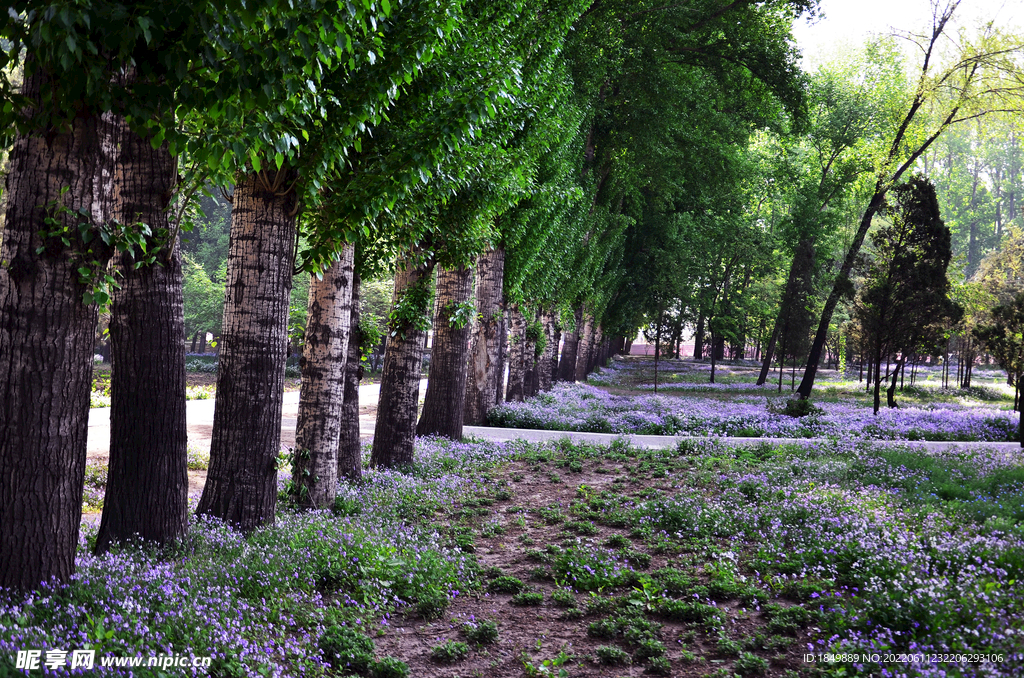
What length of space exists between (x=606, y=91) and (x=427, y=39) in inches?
519

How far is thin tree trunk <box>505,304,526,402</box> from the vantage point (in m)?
19.3

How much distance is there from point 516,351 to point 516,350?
0.04 m

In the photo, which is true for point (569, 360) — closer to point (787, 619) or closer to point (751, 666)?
point (787, 619)

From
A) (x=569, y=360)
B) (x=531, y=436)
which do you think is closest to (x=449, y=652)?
(x=531, y=436)

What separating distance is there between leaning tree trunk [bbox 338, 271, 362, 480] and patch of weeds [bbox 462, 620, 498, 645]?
448cm

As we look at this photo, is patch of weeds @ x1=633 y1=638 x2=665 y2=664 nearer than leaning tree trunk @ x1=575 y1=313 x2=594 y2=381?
Yes

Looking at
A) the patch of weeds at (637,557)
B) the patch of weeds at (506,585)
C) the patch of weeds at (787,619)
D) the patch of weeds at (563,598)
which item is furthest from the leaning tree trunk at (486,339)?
the patch of weeds at (787,619)

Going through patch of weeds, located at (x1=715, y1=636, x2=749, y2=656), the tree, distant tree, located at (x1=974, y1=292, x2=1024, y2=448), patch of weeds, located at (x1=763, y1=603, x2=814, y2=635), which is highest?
the tree

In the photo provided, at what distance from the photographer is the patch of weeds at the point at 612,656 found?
172 inches

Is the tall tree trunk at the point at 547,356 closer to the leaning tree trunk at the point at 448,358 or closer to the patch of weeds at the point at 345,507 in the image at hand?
the leaning tree trunk at the point at 448,358

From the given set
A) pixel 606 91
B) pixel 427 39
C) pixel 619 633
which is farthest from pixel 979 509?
pixel 606 91

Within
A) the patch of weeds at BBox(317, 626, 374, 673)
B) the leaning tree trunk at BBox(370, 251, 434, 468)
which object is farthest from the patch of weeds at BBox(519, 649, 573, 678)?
the leaning tree trunk at BBox(370, 251, 434, 468)

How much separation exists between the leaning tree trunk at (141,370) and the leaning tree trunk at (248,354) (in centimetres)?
90

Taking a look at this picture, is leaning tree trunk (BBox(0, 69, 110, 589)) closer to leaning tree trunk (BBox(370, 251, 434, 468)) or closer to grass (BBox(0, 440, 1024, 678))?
grass (BBox(0, 440, 1024, 678))
